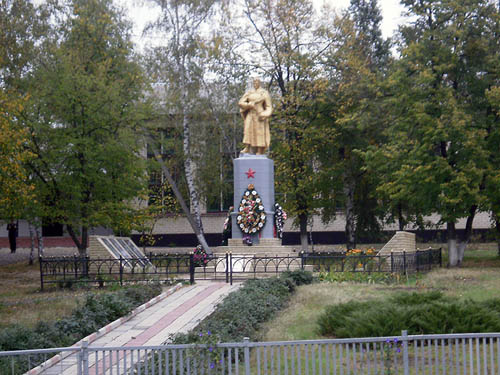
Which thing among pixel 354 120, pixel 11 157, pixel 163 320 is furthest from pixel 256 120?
pixel 163 320

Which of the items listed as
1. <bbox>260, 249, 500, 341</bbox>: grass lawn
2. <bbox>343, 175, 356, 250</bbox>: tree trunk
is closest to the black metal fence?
<bbox>260, 249, 500, 341</bbox>: grass lawn

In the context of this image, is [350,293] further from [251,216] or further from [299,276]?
[251,216]

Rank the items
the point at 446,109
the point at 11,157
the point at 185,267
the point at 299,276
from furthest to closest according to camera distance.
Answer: the point at 446,109 < the point at 11,157 < the point at 185,267 < the point at 299,276

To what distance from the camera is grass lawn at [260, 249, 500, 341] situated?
11463mm

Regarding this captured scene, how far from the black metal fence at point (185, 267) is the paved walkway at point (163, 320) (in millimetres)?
1622

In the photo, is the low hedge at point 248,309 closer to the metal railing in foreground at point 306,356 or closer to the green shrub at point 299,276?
the green shrub at point 299,276

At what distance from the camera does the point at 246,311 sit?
1175 cm

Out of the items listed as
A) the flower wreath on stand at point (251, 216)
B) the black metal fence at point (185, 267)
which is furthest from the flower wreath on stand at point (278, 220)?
the black metal fence at point (185, 267)

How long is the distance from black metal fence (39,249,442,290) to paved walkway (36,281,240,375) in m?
1.62

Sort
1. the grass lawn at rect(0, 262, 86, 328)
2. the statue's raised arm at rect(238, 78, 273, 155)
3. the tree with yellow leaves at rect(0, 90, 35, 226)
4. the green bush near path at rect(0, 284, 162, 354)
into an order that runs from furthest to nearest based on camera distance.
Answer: the statue's raised arm at rect(238, 78, 273, 155)
the tree with yellow leaves at rect(0, 90, 35, 226)
the grass lawn at rect(0, 262, 86, 328)
the green bush near path at rect(0, 284, 162, 354)

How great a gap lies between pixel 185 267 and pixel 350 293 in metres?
6.54

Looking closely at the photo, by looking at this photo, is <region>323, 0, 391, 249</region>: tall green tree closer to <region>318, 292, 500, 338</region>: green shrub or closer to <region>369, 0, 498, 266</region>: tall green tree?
<region>369, 0, 498, 266</region>: tall green tree

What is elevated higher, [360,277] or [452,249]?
[452,249]

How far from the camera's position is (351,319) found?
1039 cm
